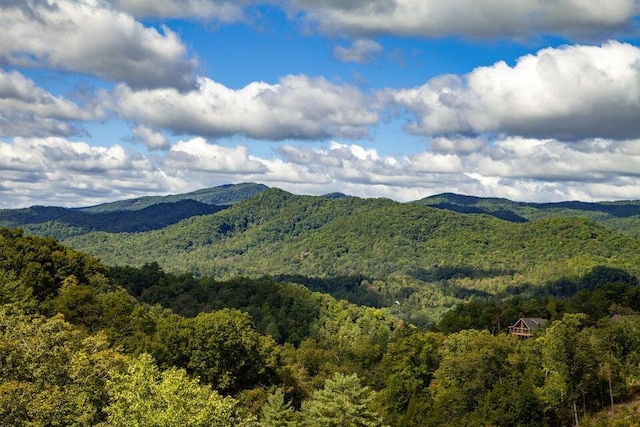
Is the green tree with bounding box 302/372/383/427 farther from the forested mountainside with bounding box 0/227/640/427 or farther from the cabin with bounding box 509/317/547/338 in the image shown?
the cabin with bounding box 509/317/547/338

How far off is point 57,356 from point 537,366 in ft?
209

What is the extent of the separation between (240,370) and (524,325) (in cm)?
8013

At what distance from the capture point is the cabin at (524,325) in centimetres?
12862

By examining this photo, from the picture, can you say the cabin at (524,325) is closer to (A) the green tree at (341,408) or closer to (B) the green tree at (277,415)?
(B) the green tree at (277,415)

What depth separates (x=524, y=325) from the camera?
131 m

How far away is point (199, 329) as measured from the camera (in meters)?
69.6

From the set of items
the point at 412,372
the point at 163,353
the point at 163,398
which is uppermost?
the point at 163,398

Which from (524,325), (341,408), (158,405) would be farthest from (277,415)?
(524,325)

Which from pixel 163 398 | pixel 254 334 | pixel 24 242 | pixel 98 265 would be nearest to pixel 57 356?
pixel 163 398

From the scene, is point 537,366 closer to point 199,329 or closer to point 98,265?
point 199,329

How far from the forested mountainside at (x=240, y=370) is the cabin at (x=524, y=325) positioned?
1237 centimetres

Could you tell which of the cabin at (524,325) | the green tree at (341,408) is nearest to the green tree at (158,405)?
the green tree at (341,408)

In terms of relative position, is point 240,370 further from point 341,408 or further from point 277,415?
point 341,408

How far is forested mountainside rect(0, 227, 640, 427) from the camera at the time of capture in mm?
35750
